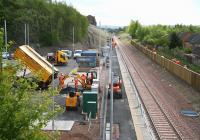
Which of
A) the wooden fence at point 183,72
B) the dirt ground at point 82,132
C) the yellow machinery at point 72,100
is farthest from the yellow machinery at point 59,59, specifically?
the dirt ground at point 82,132

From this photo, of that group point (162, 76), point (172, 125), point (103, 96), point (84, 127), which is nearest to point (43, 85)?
point (103, 96)

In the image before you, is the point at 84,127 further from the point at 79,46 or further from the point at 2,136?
the point at 79,46

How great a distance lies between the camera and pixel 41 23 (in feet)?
269

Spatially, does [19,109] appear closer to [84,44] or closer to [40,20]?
[40,20]

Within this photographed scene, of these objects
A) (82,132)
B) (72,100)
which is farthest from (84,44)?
(82,132)

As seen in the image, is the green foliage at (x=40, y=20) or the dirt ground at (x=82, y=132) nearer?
the dirt ground at (x=82, y=132)

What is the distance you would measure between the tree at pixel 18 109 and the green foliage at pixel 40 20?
65284 millimetres

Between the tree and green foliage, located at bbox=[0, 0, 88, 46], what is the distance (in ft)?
214

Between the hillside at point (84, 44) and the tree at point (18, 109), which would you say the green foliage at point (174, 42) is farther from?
the tree at point (18, 109)

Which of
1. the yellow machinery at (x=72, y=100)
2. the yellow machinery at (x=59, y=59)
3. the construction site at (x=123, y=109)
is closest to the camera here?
the construction site at (x=123, y=109)

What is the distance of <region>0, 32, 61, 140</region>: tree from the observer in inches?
329

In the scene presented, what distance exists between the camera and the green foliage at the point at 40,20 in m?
76.4

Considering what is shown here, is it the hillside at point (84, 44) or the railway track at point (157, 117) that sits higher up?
the hillside at point (84, 44)

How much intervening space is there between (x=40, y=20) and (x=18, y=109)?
7442 centimetres
